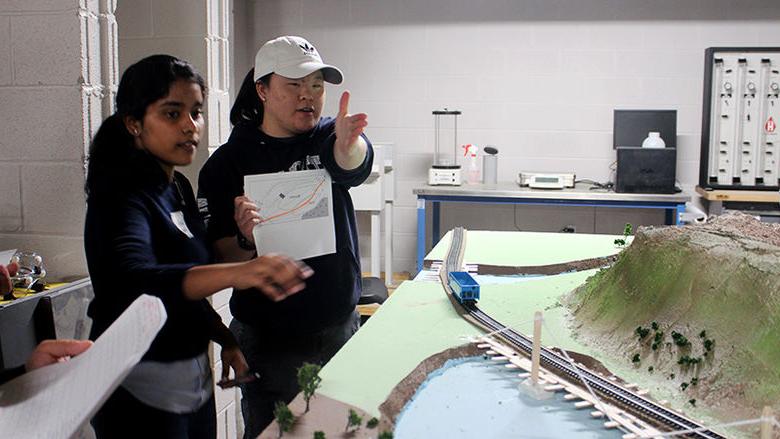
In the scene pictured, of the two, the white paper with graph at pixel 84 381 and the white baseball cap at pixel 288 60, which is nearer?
the white paper with graph at pixel 84 381

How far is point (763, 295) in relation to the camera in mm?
1570

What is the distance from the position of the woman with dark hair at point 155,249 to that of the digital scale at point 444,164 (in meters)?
3.56

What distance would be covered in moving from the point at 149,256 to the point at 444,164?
4243 millimetres

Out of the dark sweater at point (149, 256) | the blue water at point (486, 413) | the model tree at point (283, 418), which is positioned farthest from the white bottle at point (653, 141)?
the model tree at point (283, 418)

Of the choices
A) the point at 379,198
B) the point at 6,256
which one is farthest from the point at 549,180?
the point at 6,256

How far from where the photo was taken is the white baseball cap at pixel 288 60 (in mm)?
1905

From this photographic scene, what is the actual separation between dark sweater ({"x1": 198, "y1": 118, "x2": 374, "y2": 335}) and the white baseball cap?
0.61 feet

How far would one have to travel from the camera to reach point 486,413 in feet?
4.70

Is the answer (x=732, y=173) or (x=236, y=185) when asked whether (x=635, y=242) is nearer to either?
(x=236, y=185)

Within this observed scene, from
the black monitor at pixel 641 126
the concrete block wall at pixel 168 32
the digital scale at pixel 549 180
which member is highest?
the concrete block wall at pixel 168 32

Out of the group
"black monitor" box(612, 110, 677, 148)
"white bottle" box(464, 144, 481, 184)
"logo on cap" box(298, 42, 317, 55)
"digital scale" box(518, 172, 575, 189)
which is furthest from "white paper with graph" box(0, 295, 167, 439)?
"black monitor" box(612, 110, 677, 148)

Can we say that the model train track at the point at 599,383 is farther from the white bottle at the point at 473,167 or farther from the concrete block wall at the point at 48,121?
the white bottle at the point at 473,167

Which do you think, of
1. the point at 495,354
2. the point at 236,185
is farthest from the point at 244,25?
the point at 495,354

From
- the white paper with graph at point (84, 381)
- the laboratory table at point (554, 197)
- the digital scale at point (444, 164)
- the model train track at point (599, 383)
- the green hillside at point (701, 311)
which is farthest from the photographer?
the digital scale at point (444, 164)
